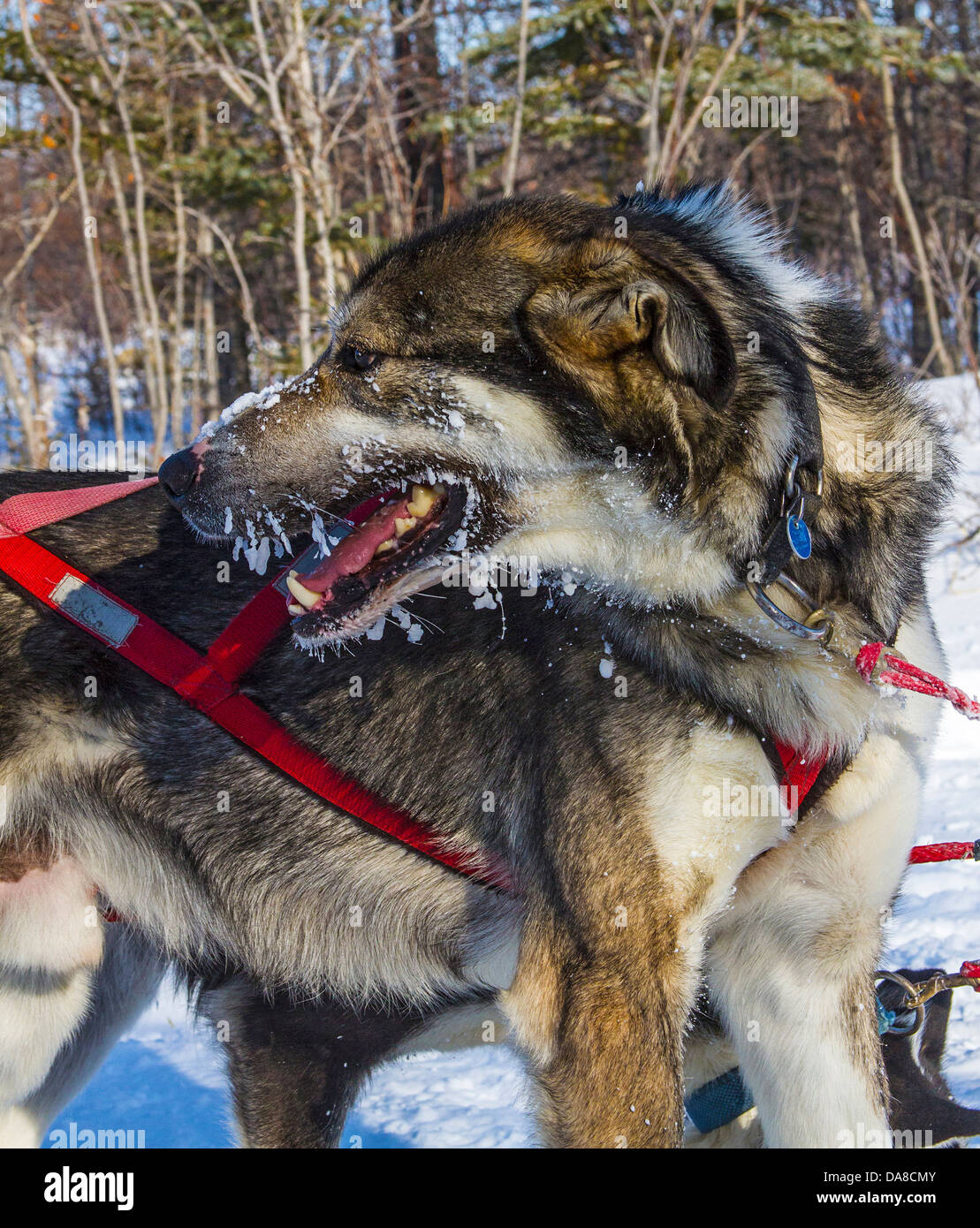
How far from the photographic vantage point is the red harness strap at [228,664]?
88.7 inches

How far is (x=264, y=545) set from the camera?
2320mm

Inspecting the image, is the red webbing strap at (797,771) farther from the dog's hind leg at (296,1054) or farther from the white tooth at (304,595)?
the dog's hind leg at (296,1054)

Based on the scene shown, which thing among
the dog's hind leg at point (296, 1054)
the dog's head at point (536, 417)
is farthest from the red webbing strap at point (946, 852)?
the dog's hind leg at point (296, 1054)

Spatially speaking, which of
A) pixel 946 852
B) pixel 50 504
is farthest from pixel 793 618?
pixel 50 504

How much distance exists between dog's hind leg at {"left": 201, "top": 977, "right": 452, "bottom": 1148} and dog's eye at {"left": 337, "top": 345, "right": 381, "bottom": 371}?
4.95ft

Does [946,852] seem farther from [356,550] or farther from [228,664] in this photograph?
[228,664]

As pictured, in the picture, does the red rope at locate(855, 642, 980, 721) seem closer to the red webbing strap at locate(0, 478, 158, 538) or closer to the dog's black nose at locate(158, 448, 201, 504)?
the dog's black nose at locate(158, 448, 201, 504)

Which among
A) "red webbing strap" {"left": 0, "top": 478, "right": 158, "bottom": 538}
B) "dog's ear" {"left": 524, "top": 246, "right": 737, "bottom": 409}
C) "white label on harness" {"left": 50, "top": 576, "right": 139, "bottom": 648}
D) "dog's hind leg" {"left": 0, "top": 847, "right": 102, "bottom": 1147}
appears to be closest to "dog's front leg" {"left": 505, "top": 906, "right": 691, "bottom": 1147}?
"dog's ear" {"left": 524, "top": 246, "right": 737, "bottom": 409}

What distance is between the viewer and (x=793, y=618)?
1.98 metres

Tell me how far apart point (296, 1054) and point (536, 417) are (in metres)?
1.69

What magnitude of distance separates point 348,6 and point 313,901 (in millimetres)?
7392

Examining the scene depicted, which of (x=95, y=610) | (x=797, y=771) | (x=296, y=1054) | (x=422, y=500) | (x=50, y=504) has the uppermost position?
(x=422, y=500)

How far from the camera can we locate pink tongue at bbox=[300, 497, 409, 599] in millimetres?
2109
